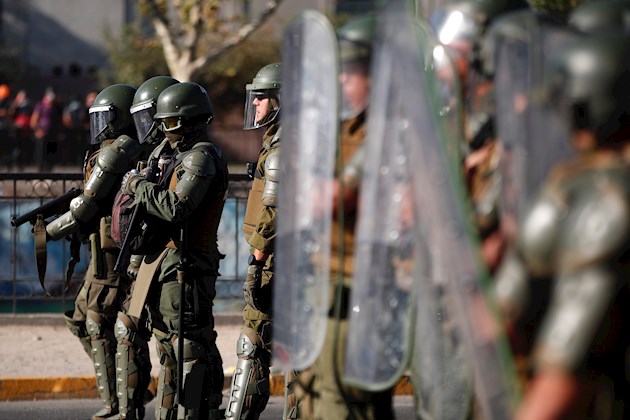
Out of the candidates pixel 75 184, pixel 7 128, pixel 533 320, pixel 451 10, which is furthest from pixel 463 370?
pixel 7 128

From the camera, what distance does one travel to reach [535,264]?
9.94ft

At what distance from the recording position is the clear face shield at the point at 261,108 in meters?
7.18

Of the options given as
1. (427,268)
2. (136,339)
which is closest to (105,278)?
(136,339)

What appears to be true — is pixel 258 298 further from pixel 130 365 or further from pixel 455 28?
pixel 455 28

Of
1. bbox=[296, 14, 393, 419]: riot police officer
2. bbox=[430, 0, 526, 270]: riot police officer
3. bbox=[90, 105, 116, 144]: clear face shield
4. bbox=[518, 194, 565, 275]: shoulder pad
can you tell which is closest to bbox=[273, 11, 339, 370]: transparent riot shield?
bbox=[296, 14, 393, 419]: riot police officer

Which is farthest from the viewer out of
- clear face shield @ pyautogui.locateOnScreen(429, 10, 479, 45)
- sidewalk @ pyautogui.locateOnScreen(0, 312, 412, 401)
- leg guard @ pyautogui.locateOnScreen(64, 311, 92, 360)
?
sidewalk @ pyautogui.locateOnScreen(0, 312, 412, 401)

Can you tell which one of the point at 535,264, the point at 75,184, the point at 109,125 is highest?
the point at 535,264

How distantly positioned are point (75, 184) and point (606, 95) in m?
7.42

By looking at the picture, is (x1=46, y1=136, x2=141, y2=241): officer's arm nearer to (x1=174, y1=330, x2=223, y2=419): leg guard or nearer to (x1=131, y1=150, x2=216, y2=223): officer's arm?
(x1=131, y1=150, x2=216, y2=223): officer's arm

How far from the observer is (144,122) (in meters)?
7.10

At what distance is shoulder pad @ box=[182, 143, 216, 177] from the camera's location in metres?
6.38

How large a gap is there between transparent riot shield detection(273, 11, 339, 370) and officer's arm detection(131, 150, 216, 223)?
234 centimetres

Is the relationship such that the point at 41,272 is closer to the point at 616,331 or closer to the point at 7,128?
the point at 616,331

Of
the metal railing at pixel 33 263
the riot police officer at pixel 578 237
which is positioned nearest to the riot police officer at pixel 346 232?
the riot police officer at pixel 578 237
